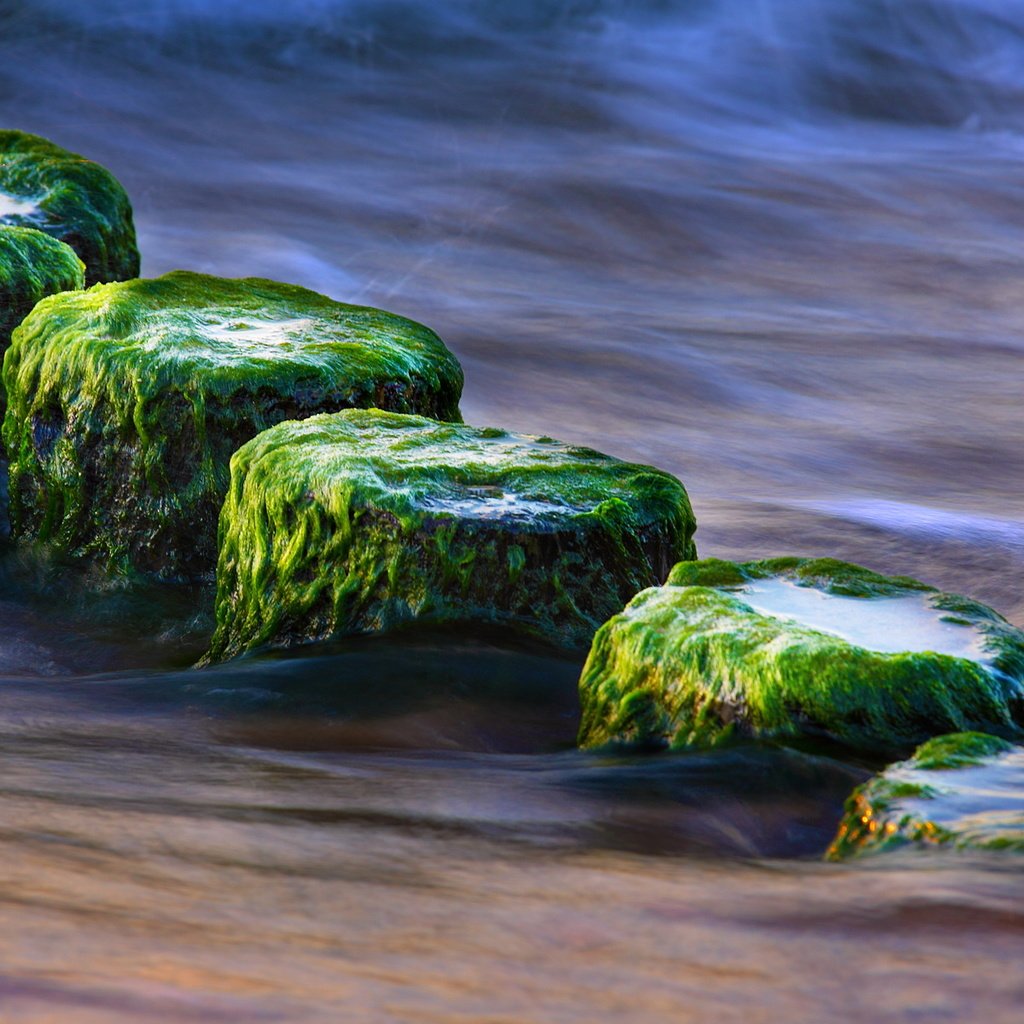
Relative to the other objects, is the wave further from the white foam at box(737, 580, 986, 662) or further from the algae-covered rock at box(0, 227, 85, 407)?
the white foam at box(737, 580, 986, 662)

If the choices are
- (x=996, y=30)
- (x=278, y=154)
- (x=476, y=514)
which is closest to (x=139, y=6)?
(x=278, y=154)

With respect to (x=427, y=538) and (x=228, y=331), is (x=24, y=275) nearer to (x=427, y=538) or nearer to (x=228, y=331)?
(x=228, y=331)

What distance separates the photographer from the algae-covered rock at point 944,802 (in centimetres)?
221

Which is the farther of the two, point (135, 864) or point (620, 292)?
point (620, 292)

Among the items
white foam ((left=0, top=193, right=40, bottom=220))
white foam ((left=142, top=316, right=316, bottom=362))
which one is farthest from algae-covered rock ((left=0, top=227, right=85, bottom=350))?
white foam ((left=142, top=316, right=316, bottom=362))

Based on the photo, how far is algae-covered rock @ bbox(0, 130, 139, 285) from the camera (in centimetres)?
606

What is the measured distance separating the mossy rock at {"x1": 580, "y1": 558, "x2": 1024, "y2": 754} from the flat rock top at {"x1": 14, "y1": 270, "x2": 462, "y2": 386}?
4.90ft

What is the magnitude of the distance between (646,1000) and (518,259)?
11189 mm

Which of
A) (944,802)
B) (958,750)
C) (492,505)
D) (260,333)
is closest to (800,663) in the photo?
(958,750)

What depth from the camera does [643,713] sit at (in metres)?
2.91

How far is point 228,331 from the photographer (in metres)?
4.44

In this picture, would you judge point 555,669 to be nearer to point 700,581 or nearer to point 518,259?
point 700,581

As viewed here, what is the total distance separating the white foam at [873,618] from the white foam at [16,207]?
4.01 meters

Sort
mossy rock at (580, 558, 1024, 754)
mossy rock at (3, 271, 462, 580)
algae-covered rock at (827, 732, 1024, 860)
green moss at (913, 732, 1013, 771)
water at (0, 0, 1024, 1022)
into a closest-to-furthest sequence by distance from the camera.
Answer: water at (0, 0, 1024, 1022) < algae-covered rock at (827, 732, 1024, 860) < green moss at (913, 732, 1013, 771) < mossy rock at (580, 558, 1024, 754) < mossy rock at (3, 271, 462, 580)
